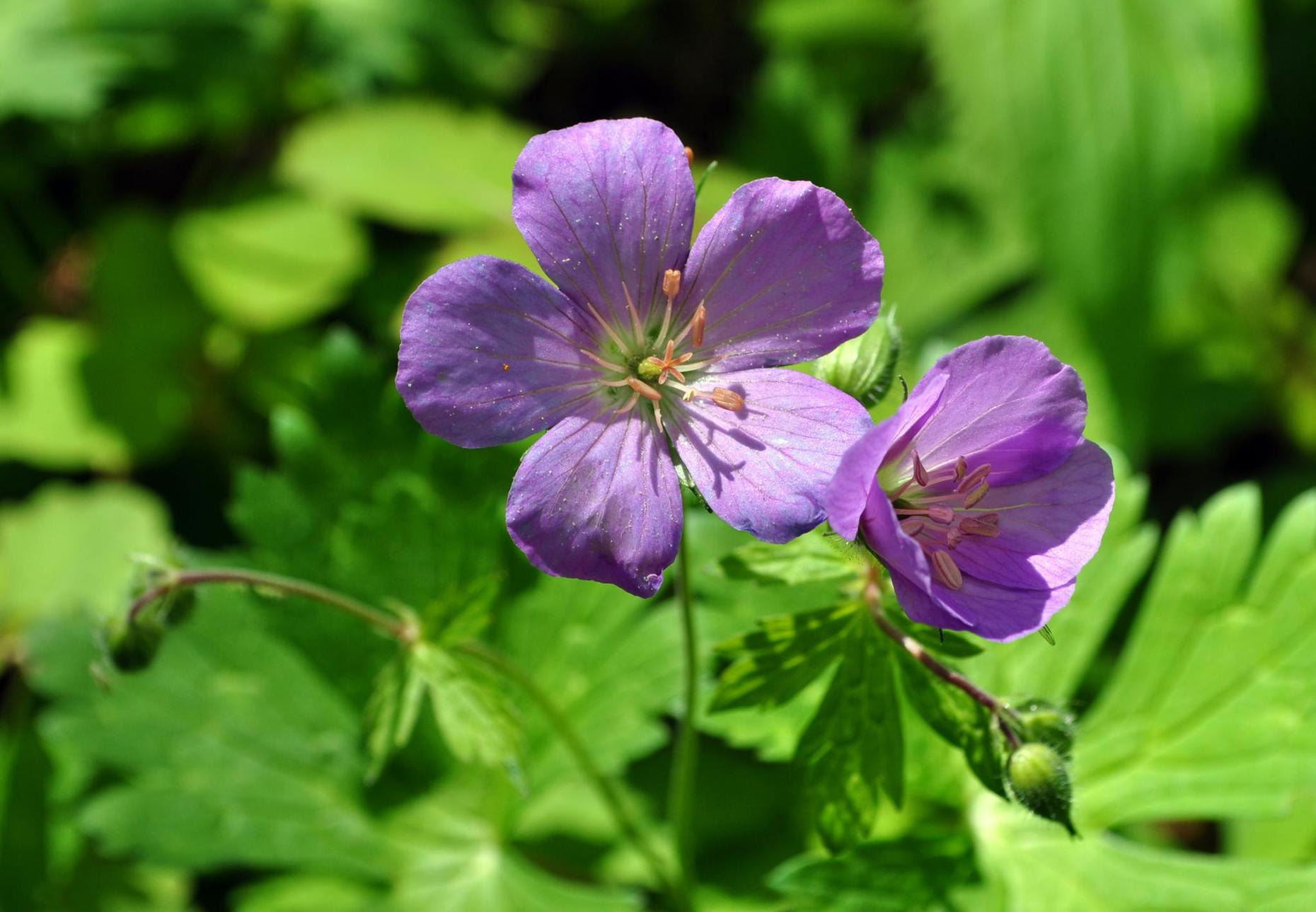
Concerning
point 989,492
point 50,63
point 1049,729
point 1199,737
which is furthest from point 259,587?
point 50,63

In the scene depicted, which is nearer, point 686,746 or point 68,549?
point 686,746

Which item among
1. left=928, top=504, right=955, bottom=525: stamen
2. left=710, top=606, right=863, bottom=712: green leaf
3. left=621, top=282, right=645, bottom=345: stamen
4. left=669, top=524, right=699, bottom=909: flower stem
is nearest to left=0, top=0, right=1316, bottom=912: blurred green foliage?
left=710, top=606, right=863, bottom=712: green leaf

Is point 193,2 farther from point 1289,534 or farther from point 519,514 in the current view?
point 1289,534

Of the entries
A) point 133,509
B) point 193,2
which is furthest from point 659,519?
point 193,2

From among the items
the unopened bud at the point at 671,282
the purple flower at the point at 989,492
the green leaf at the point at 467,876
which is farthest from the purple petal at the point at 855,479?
the green leaf at the point at 467,876

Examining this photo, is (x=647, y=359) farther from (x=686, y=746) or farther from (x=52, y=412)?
(x=52, y=412)

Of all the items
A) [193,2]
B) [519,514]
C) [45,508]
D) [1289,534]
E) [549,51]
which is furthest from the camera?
[549,51]

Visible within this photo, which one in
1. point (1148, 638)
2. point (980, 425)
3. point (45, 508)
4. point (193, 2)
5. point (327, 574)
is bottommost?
point (45, 508)
